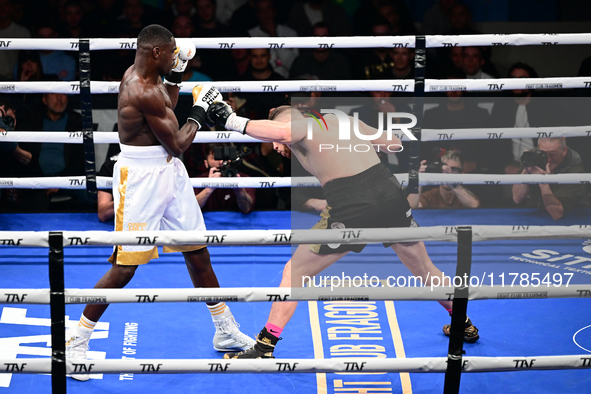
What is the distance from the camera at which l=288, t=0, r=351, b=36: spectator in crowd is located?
6605mm

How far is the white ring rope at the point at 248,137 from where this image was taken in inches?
180

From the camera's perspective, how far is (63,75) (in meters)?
5.77

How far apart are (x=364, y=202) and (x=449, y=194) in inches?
87.5

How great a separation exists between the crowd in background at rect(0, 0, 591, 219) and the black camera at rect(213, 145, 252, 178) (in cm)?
12

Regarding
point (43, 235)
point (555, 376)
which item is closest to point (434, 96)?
point (555, 376)

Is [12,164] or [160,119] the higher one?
[160,119]

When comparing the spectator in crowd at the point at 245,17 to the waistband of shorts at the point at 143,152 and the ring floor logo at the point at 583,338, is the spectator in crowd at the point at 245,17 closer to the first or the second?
the waistband of shorts at the point at 143,152

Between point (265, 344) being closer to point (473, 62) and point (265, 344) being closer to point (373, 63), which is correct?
point (373, 63)

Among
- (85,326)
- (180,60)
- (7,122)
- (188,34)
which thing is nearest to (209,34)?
(188,34)

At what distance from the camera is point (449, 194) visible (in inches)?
210

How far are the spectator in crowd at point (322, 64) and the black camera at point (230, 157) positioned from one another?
124 centimetres

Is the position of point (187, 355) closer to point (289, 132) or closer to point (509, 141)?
point (289, 132)

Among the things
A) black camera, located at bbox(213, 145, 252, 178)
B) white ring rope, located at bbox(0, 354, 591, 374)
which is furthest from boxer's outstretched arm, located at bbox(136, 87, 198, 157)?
black camera, located at bbox(213, 145, 252, 178)

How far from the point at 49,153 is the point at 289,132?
2805 mm
